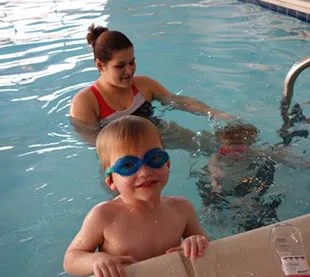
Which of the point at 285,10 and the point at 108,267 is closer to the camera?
the point at 108,267

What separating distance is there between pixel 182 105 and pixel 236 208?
3.31ft

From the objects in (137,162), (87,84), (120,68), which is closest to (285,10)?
(87,84)

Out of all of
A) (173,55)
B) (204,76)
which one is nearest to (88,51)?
(173,55)

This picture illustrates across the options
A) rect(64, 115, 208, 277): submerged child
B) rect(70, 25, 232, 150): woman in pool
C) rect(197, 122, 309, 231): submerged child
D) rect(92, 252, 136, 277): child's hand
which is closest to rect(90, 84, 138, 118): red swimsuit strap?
rect(70, 25, 232, 150): woman in pool

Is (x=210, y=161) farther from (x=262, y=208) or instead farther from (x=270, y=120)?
(x=270, y=120)

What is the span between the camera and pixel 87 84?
559 cm

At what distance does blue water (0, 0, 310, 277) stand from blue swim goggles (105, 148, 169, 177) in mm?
1346

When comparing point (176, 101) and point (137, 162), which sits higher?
point (137, 162)

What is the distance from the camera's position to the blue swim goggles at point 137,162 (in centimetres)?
188

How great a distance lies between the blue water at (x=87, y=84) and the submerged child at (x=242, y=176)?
11 centimetres

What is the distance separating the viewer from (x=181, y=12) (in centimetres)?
823

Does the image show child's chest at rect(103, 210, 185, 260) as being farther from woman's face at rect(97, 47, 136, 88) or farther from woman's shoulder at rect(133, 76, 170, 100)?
woman's shoulder at rect(133, 76, 170, 100)

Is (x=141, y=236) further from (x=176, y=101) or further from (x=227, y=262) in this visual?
(x=176, y=101)

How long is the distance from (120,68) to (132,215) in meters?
1.50
